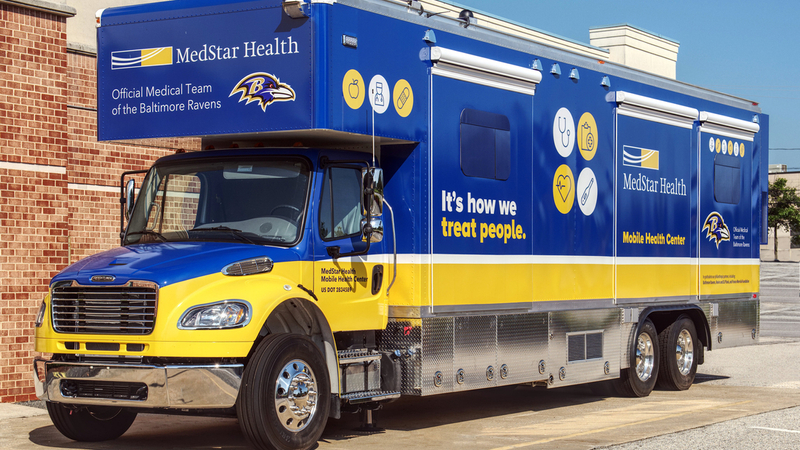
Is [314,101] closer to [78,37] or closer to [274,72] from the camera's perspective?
[274,72]

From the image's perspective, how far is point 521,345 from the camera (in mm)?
10570

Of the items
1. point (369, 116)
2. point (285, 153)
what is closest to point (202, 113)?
point (285, 153)

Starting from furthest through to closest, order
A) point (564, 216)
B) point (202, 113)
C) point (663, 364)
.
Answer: point (663, 364) → point (564, 216) → point (202, 113)

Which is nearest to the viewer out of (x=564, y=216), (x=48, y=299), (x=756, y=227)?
(x=48, y=299)

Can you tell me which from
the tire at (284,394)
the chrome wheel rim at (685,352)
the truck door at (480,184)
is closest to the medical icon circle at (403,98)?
the truck door at (480,184)

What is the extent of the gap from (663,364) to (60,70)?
869cm

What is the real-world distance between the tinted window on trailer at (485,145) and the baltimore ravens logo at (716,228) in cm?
482

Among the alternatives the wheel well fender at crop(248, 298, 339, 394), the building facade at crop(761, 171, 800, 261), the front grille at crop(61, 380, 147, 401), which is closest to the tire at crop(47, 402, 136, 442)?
the front grille at crop(61, 380, 147, 401)

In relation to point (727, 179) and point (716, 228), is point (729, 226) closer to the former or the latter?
point (716, 228)

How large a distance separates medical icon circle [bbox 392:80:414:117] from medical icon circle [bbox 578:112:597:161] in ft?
10.2

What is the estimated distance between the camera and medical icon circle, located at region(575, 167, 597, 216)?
11.7 m

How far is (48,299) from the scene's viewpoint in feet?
27.1

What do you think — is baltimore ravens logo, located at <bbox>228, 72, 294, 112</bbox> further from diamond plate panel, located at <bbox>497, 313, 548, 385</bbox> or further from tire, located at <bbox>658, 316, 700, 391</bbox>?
tire, located at <bbox>658, 316, 700, 391</bbox>

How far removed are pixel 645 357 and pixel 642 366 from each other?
14 cm
